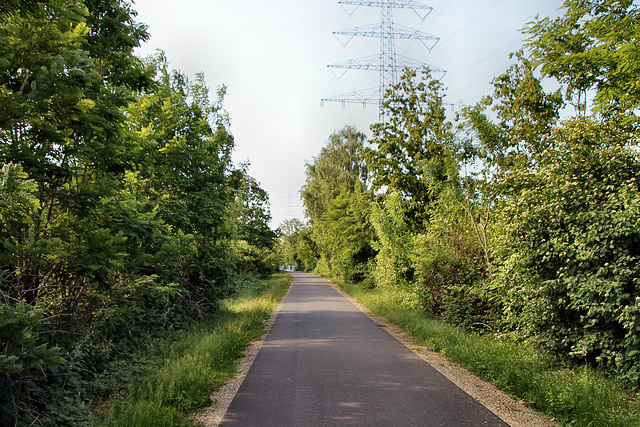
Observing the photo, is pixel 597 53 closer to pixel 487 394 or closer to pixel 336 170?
pixel 487 394

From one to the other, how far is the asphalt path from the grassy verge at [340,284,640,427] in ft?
2.31

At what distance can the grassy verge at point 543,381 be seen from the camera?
4383mm

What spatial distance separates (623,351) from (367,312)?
1094 centimetres

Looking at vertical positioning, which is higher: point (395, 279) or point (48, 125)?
point (48, 125)

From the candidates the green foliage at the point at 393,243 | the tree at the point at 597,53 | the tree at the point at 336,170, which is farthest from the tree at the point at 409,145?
the tree at the point at 336,170

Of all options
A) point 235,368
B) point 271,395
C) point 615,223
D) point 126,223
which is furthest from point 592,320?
point 126,223

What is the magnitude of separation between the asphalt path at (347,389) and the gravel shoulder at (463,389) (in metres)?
0.13

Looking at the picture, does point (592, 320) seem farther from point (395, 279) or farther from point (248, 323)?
point (395, 279)

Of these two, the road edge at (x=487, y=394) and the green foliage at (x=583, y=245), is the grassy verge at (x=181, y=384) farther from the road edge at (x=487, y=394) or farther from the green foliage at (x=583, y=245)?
the green foliage at (x=583, y=245)

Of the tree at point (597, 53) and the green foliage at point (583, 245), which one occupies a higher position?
the tree at point (597, 53)

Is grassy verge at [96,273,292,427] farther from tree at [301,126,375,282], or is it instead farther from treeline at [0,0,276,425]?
tree at [301,126,375,282]

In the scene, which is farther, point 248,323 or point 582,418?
point 248,323

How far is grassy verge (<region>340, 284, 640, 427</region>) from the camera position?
14.4 feet

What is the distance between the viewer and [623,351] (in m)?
5.57
